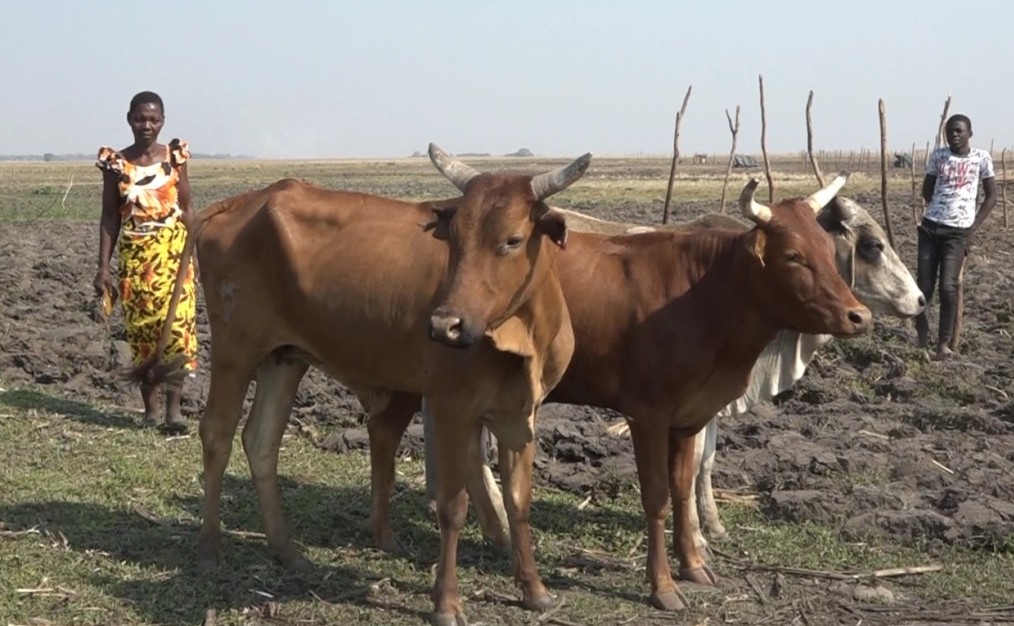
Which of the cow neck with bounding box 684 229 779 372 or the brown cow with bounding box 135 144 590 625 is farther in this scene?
the cow neck with bounding box 684 229 779 372

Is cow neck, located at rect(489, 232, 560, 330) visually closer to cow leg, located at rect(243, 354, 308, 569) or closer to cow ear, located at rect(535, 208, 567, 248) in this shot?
cow ear, located at rect(535, 208, 567, 248)

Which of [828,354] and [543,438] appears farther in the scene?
[828,354]

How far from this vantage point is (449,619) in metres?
5.30

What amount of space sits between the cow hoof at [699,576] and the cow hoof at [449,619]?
123 cm

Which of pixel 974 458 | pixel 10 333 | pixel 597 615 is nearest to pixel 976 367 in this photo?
pixel 974 458

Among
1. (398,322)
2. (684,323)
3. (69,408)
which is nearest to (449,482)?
(398,322)

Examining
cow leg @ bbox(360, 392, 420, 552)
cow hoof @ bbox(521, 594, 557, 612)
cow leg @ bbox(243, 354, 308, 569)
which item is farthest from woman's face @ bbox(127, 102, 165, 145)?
cow hoof @ bbox(521, 594, 557, 612)

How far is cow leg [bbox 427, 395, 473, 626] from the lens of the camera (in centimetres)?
536

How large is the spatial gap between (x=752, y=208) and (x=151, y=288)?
14.2 feet

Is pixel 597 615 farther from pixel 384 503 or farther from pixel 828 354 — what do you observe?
pixel 828 354

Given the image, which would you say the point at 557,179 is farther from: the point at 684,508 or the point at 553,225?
the point at 684,508

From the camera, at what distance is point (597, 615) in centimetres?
559

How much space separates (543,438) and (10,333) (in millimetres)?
5750

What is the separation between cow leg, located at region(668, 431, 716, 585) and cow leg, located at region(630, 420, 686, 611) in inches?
6.8
